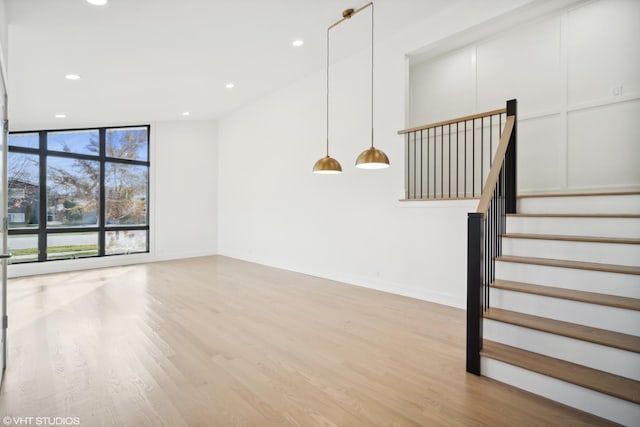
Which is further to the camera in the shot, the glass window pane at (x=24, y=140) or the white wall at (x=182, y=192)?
the white wall at (x=182, y=192)

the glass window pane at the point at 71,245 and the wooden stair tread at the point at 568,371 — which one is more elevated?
the glass window pane at the point at 71,245

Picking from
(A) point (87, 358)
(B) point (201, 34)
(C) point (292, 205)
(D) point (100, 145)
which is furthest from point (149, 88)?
(A) point (87, 358)

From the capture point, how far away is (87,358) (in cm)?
278

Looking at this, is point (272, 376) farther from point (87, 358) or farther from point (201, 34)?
point (201, 34)

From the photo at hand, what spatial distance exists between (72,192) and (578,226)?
8575 millimetres

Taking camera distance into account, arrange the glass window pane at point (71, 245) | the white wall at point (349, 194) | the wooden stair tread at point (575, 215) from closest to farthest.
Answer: the wooden stair tread at point (575, 215)
the white wall at point (349, 194)
the glass window pane at point (71, 245)

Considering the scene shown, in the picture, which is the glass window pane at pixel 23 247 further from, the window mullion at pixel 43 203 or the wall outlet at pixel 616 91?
the wall outlet at pixel 616 91

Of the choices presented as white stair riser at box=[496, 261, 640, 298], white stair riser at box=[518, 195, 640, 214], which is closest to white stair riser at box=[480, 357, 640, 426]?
white stair riser at box=[496, 261, 640, 298]

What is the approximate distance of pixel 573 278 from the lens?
255 cm

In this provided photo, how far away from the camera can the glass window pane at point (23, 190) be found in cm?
623

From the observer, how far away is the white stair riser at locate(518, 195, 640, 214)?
3074mm

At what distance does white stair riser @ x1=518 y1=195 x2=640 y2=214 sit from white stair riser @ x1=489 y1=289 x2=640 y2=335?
1411 millimetres

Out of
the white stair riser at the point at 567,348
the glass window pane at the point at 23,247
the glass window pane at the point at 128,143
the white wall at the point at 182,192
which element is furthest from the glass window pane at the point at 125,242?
the white stair riser at the point at 567,348

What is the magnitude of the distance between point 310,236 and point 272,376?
390 centimetres
